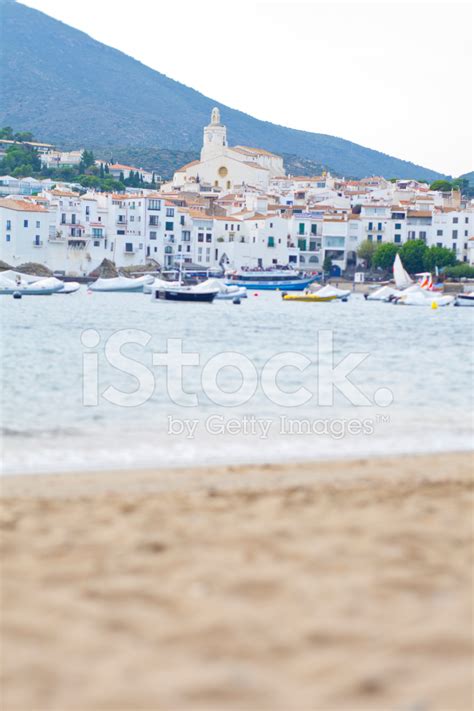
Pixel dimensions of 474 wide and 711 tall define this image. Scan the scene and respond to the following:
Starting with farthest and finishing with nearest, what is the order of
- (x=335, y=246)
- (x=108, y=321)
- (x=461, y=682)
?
(x=335, y=246) → (x=108, y=321) → (x=461, y=682)

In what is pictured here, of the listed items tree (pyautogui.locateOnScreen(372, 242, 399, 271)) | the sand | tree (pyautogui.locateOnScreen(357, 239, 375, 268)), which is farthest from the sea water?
tree (pyautogui.locateOnScreen(357, 239, 375, 268))

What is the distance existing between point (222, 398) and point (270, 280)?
6808 centimetres

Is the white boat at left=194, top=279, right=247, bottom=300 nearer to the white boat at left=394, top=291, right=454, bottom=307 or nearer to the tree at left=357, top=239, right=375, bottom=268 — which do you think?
the white boat at left=394, top=291, right=454, bottom=307

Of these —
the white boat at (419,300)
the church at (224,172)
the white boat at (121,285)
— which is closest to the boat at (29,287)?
the white boat at (121,285)

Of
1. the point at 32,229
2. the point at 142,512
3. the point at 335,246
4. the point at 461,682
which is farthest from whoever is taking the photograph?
the point at 335,246

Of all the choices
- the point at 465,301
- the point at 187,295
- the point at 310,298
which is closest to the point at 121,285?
the point at 310,298

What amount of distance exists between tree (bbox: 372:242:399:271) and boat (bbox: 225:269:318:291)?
16.8 feet

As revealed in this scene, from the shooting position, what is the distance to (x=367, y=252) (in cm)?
8944

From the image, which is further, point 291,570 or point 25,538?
point 25,538

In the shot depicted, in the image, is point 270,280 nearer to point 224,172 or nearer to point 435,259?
point 435,259

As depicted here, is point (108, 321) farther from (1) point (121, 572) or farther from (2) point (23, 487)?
(1) point (121, 572)

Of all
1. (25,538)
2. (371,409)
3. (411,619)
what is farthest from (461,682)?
(371,409)

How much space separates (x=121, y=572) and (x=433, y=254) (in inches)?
3275

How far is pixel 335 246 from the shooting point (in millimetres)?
92062
